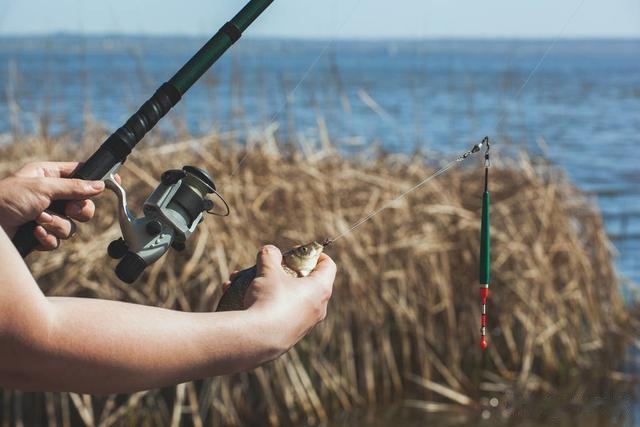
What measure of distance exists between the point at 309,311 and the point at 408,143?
13.1 m

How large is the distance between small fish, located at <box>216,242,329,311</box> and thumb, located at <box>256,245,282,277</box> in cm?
9

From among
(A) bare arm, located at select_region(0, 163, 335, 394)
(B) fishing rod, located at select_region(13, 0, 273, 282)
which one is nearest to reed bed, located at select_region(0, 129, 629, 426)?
(B) fishing rod, located at select_region(13, 0, 273, 282)

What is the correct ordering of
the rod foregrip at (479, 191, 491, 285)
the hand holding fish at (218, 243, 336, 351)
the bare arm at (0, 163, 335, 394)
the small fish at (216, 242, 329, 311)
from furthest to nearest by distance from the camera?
the rod foregrip at (479, 191, 491, 285), the small fish at (216, 242, 329, 311), the hand holding fish at (218, 243, 336, 351), the bare arm at (0, 163, 335, 394)

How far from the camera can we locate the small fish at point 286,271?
1631mm

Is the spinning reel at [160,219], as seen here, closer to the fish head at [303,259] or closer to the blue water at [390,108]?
the fish head at [303,259]

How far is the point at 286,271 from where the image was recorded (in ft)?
5.62

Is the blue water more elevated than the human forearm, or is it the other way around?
the blue water

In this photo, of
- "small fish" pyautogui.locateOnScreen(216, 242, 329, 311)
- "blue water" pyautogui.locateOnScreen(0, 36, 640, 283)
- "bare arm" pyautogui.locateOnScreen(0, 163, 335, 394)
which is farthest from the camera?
"blue water" pyautogui.locateOnScreen(0, 36, 640, 283)

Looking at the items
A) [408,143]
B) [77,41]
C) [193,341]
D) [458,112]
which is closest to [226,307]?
[193,341]

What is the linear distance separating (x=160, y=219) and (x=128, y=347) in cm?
49

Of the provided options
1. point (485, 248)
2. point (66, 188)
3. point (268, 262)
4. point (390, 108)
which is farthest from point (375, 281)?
point (390, 108)

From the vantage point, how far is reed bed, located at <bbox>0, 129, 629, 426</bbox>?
4.73 meters

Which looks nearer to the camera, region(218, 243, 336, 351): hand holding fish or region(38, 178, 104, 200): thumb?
region(218, 243, 336, 351): hand holding fish

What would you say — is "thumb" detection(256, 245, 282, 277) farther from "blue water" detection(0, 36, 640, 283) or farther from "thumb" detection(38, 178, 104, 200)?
"blue water" detection(0, 36, 640, 283)
